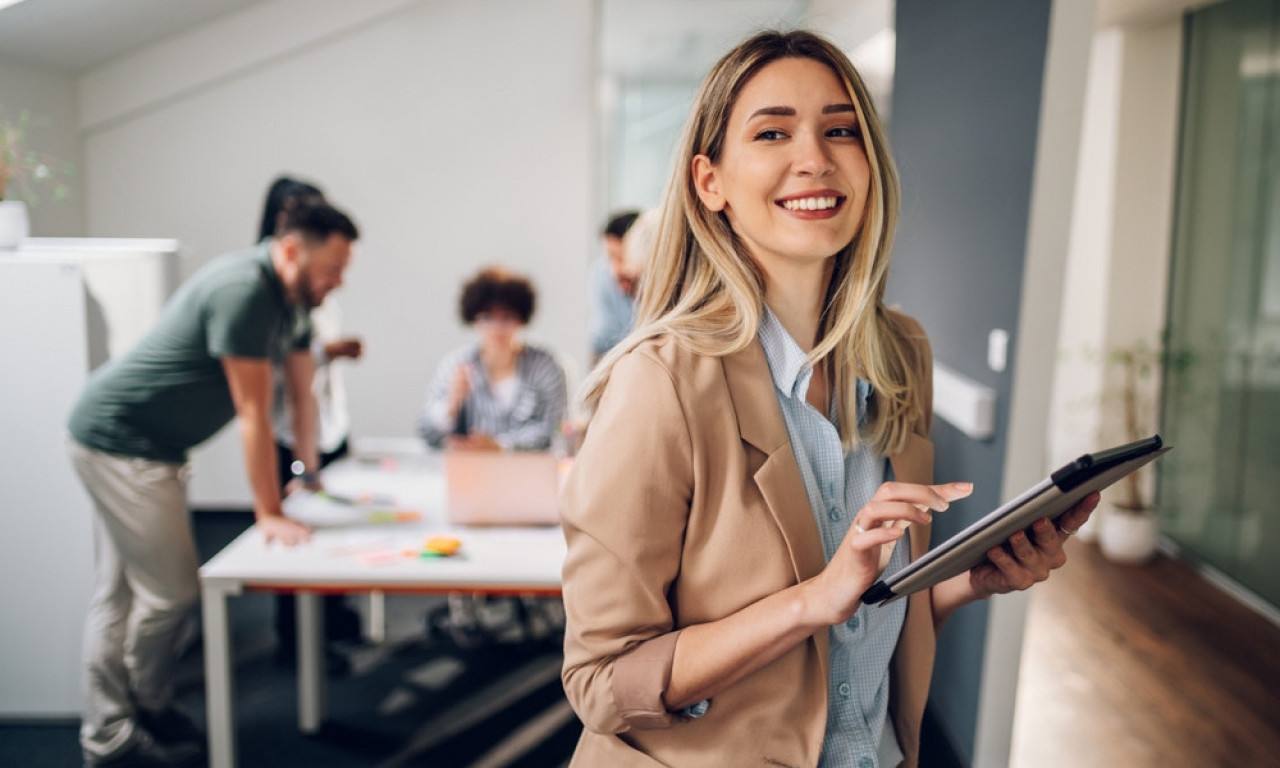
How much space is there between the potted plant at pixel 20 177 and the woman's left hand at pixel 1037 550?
3.36 m

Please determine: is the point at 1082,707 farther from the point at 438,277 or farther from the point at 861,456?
the point at 438,277

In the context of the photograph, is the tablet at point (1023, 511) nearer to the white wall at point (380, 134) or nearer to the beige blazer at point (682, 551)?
the beige blazer at point (682, 551)

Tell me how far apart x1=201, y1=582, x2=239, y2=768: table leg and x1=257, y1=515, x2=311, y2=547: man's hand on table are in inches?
7.1

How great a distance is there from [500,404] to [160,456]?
1.31 metres

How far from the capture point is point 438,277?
547cm

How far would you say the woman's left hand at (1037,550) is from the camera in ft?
3.25

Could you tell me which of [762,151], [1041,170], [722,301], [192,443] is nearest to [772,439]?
[722,301]

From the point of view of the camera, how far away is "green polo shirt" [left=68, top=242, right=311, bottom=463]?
2695 mm

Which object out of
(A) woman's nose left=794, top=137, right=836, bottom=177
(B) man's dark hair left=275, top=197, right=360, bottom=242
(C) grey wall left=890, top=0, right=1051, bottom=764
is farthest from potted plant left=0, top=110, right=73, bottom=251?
(A) woman's nose left=794, top=137, right=836, bottom=177

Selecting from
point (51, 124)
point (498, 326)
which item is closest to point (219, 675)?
point (498, 326)

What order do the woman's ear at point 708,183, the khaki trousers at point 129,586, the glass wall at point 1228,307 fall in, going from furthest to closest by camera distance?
the glass wall at point 1228,307, the khaki trousers at point 129,586, the woman's ear at point 708,183

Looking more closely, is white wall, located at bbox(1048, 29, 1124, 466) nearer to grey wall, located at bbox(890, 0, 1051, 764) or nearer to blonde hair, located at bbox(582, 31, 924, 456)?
grey wall, located at bbox(890, 0, 1051, 764)

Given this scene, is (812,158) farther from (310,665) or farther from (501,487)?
(310,665)

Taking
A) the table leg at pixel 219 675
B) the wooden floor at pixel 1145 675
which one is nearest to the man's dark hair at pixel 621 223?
the wooden floor at pixel 1145 675
